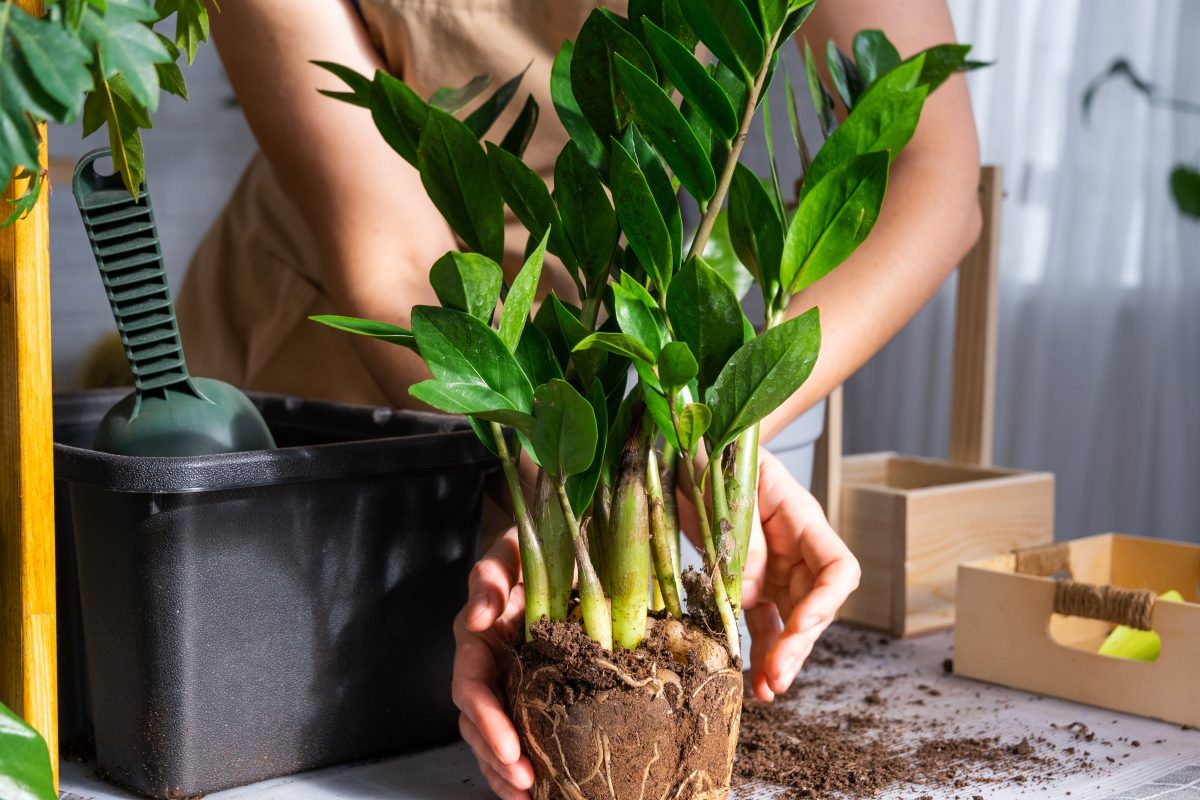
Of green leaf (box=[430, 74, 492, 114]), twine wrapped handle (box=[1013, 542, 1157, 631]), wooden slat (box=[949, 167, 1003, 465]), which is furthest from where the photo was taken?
wooden slat (box=[949, 167, 1003, 465])

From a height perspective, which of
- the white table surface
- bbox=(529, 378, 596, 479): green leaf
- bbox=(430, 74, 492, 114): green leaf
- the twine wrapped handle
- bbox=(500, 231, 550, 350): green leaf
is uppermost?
bbox=(430, 74, 492, 114): green leaf

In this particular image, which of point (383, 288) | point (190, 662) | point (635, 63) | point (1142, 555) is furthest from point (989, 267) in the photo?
point (190, 662)

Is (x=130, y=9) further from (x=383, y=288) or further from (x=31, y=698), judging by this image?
(x=383, y=288)

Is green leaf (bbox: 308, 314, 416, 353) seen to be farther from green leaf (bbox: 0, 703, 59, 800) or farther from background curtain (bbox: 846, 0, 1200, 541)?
background curtain (bbox: 846, 0, 1200, 541)

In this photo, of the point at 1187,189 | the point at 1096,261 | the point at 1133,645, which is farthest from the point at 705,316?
the point at 1096,261

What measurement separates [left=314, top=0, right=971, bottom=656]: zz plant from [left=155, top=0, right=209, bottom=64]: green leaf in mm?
87

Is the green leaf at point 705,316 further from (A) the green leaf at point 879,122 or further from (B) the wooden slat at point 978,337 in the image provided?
(B) the wooden slat at point 978,337

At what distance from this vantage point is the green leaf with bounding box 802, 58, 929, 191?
52cm

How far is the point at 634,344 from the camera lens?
45 centimetres

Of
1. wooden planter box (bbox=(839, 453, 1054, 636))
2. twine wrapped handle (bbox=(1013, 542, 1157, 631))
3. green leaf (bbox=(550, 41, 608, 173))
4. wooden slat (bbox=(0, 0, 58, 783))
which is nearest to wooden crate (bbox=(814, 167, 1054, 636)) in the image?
wooden planter box (bbox=(839, 453, 1054, 636))

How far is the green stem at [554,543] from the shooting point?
54 centimetres

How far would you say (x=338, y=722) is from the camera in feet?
1.99

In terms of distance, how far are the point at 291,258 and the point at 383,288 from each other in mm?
337

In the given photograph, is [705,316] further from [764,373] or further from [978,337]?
[978,337]
